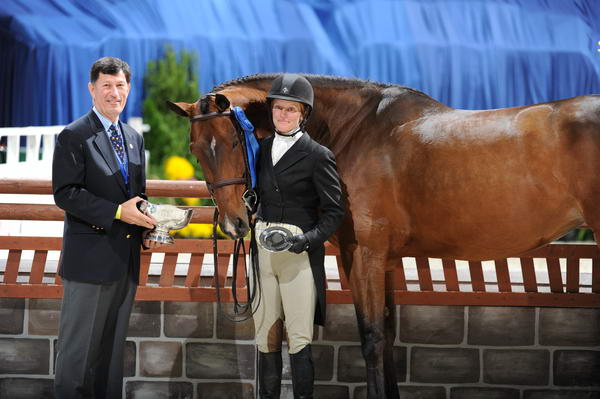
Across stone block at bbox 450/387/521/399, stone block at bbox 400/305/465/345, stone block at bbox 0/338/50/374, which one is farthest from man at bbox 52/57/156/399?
stone block at bbox 450/387/521/399

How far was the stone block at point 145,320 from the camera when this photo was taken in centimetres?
352

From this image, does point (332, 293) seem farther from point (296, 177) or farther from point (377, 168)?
point (296, 177)

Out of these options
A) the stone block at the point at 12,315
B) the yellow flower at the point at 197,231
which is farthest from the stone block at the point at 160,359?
the yellow flower at the point at 197,231

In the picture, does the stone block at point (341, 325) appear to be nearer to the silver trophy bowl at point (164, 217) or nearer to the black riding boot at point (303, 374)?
the black riding boot at point (303, 374)

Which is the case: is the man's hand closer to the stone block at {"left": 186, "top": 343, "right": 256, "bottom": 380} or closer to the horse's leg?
the horse's leg

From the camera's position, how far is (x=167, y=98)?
11977 mm

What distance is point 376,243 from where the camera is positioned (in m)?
2.97

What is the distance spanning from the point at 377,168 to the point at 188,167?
7.81 metres

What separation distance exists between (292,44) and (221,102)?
9.30 metres

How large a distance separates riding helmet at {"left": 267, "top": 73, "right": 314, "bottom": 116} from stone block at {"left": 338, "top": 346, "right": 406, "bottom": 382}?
4.83 feet

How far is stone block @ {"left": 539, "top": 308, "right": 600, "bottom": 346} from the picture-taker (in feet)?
11.4

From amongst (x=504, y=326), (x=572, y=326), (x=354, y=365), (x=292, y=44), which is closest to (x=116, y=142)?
(x=354, y=365)

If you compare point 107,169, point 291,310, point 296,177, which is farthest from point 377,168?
point 107,169

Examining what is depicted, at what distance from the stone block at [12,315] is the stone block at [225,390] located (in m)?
1.01
